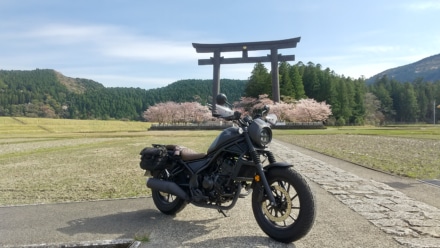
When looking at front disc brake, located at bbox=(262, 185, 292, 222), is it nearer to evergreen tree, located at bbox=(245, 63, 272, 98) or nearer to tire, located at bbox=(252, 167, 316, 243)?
tire, located at bbox=(252, 167, 316, 243)

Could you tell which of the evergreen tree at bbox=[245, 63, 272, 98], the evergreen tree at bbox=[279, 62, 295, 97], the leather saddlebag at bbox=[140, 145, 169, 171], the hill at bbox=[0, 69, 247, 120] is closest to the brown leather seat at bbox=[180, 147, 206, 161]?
the leather saddlebag at bbox=[140, 145, 169, 171]

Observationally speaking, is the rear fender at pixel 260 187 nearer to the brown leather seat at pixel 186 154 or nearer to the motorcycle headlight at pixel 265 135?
the motorcycle headlight at pixel 265 135

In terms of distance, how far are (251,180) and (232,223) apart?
0.84m

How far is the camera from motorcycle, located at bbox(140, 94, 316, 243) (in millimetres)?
3355

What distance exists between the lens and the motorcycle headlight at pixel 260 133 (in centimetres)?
351

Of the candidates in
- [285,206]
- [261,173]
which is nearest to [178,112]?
[261,173]

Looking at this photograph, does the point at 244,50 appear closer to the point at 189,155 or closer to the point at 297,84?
the point at 297,84

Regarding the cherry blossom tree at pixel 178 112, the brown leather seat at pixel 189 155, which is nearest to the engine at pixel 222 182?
the brown leather seat at pixel 189 155

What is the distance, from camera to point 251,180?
11.8 ft

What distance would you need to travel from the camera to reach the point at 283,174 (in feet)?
11.2

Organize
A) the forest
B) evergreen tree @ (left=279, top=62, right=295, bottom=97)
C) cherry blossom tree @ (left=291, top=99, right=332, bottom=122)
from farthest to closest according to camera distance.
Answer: the forest < evergreen tree @ (left=279, top=62, right=295, bottom=97) < cherry blossom tree @ (left=291, top=99, right=332, bottom=122)

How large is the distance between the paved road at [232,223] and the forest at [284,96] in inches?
2130

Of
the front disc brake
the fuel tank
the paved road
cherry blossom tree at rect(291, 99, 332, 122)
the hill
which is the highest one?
the hill

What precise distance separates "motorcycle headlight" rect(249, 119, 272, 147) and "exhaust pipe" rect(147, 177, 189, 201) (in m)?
1.21
